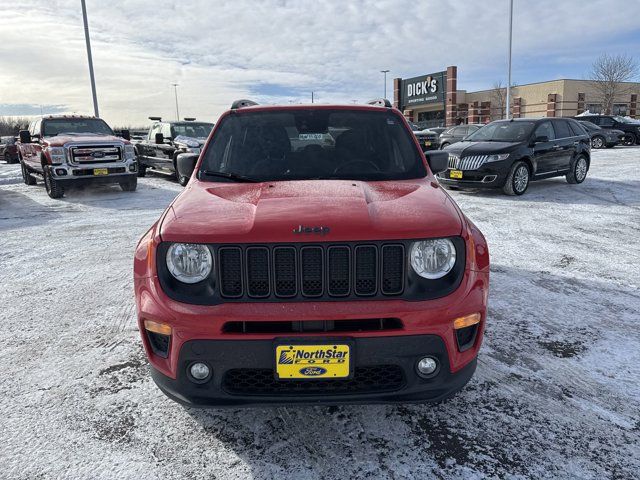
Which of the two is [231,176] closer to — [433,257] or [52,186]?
[433,257]

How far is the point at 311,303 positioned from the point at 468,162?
28.8 feet

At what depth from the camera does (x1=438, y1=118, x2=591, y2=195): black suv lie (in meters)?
9.96

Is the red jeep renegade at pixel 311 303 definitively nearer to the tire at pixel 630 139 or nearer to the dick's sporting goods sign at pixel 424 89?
the tire at pixel 630 139

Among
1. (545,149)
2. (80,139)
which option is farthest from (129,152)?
(545,149)

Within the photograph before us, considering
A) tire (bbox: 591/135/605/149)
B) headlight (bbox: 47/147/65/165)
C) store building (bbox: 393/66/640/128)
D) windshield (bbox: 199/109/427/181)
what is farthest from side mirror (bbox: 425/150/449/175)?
store building (bbox: 393/66/640/128)

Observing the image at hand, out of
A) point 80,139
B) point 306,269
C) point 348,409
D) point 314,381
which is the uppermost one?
point 80,139

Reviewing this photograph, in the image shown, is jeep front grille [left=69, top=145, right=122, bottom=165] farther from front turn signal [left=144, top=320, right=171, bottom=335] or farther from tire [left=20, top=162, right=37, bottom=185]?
front turn signal [left=144, top=320, right=171, bottom=335]

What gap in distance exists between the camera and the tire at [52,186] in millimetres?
10953

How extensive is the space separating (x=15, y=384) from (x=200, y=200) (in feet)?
5.73

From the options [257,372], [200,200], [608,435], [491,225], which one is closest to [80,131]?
[491,225]

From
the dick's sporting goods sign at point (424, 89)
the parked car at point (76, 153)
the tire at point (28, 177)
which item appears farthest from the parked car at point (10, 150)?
the dick's sporting goods sign at point (424, 89)

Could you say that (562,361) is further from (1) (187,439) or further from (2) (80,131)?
(2) (80,131)

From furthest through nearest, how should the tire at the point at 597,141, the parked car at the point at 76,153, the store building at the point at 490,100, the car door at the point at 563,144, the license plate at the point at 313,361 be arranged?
the store building at the point at 490,100 → the tire at the point at 597,141 → the car door at the point at 563,144 → the parked car at the point at 76,153 → the license plate at the point at 313,361

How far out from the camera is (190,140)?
12.4 m
